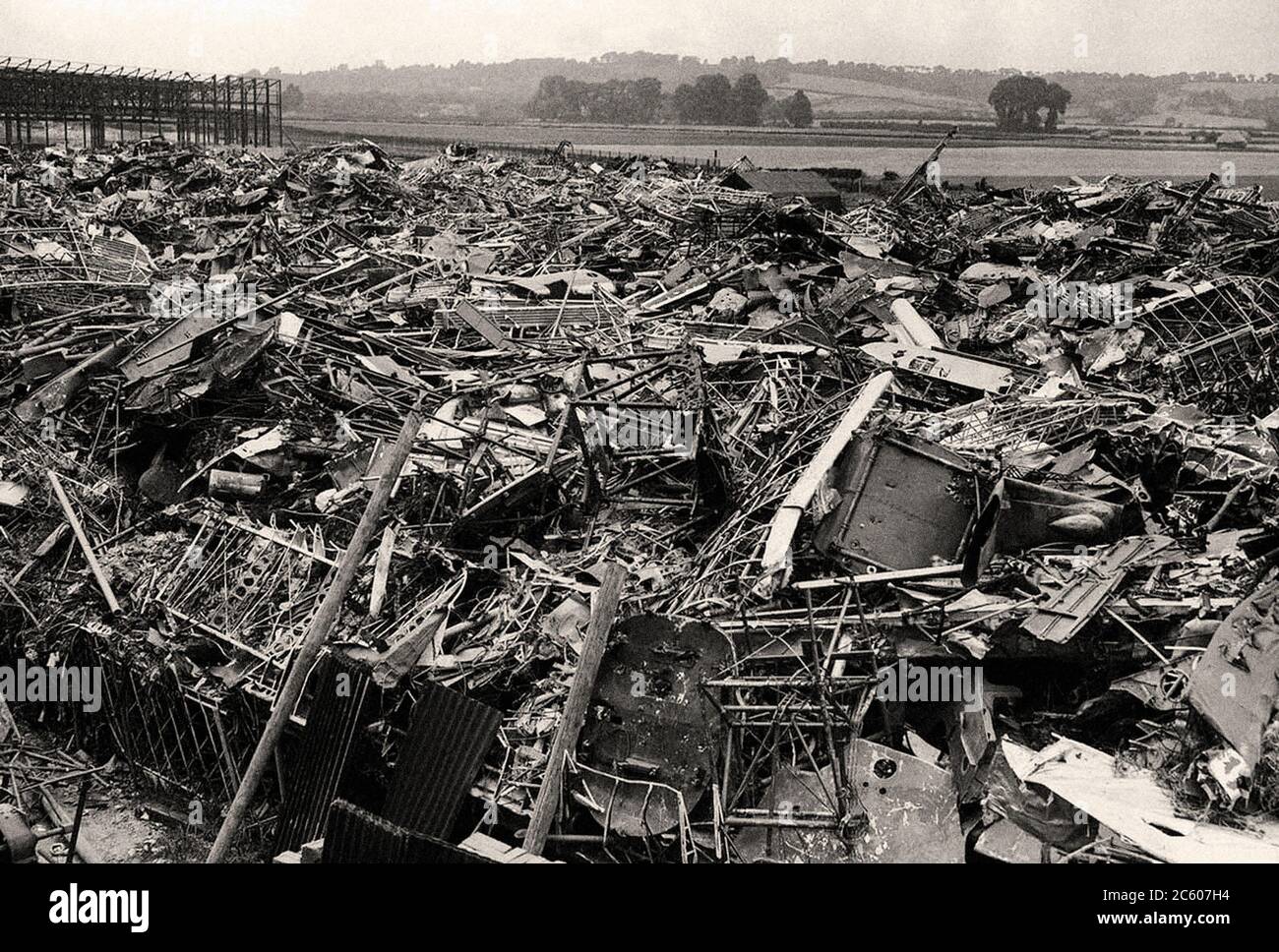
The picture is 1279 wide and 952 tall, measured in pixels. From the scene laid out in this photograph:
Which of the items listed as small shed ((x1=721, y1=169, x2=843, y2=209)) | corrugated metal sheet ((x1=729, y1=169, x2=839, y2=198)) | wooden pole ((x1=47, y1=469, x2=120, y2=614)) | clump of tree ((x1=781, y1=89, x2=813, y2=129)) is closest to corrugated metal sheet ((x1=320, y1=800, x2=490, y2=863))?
wooden pole ((x1=47, y1=469, x2=120, y2=614))

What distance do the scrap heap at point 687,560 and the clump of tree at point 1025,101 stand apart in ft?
184

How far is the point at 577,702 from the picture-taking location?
6.08m

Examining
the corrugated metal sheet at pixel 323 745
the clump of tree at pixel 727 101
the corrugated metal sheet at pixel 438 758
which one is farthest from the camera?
the clump of tree at pixel 727 101

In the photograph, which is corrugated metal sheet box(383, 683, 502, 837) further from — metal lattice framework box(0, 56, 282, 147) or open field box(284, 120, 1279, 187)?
metal lattice framework box(0, 56, 282, 147)

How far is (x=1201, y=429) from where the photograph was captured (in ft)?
28.5


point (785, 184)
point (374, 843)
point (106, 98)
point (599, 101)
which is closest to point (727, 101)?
point (599, 101)

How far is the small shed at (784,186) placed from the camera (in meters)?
21.6

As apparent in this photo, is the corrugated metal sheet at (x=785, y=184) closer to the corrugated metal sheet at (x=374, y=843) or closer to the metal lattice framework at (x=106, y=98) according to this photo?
the corrugated metal sheet at (x=374, y=843)

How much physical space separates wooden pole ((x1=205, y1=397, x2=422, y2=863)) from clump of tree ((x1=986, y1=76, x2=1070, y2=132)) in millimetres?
65226

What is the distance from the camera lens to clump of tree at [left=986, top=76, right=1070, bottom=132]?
6406cm

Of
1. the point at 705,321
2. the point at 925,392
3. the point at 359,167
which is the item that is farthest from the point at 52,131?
the point at 925,392

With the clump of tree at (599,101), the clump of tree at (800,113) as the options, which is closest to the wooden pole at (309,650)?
the clump of tree at (800,113)
